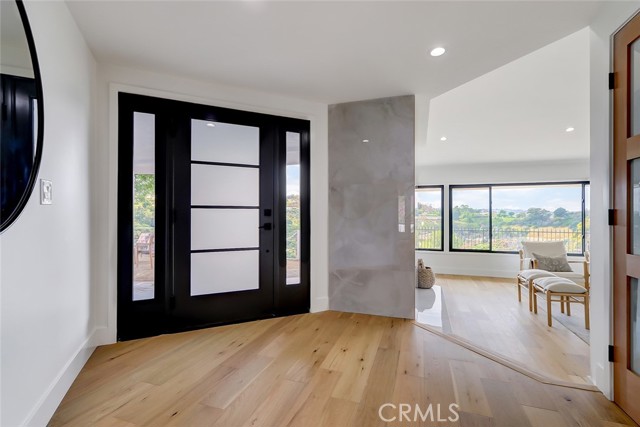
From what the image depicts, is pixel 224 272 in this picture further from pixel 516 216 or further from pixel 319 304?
pixel 516 216

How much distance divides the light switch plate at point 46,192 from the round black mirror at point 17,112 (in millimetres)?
105

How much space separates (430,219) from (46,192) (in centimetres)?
720

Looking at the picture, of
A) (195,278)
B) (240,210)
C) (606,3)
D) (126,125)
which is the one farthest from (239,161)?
(606,3)

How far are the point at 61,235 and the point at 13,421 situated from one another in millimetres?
937

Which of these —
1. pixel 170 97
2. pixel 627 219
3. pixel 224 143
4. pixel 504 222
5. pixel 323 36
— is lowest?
pixel 504 222

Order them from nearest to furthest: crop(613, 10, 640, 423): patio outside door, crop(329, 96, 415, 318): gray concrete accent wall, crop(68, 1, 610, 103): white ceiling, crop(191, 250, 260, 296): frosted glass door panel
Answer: crop(613, 10, 640, 423): patio outside door, crop(68, 1, 610, 103): white ceiling, crop(191, 250, 260, 296): frosted glass door panel, crop(329, 96, 415, 318): gray concrete accent wall

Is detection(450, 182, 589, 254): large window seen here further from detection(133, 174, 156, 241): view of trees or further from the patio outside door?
detection(133, 174, 156, 241): view of trees

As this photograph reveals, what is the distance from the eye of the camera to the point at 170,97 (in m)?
2.69

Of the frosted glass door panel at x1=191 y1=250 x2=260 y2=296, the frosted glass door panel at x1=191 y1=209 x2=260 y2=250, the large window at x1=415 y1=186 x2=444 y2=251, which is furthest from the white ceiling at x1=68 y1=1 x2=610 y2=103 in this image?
the large window at x1=415 y1=186 x2=444 y2=251

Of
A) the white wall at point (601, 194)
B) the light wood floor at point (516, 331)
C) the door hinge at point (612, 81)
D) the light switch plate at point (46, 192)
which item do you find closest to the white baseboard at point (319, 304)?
the light wood floor at point (516, 331)

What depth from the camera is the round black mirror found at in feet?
3.74

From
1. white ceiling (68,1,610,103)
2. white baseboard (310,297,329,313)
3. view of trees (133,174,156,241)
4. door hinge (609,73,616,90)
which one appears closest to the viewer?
door hinge (609,73,616,90)

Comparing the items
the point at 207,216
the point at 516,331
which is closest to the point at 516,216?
the point at 516,331

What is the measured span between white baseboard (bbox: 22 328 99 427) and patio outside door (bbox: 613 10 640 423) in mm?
3030
